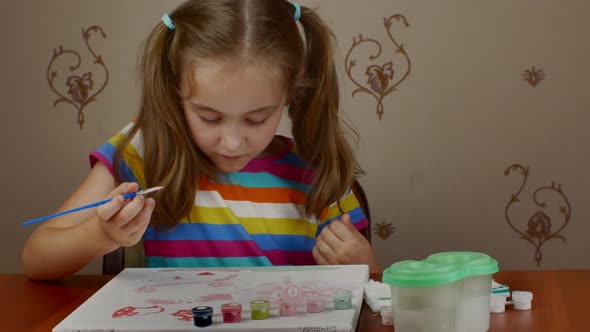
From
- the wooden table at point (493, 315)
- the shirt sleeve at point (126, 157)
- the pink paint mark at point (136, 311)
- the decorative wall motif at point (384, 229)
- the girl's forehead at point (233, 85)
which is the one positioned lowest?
the decorative wall motif at point (384, 229)

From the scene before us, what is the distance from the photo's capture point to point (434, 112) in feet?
6.07

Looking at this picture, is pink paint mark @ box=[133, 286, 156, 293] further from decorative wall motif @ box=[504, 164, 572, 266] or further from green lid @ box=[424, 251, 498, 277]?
decorative wall motif @ box=[504, 164, 572, 266]

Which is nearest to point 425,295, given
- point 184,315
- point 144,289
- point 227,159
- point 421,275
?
point 421,275

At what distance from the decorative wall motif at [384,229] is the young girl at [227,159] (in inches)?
18.5

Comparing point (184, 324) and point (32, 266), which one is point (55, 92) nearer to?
point (32, 266)

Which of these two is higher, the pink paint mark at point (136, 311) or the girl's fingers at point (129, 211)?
the girl's fingers at point (129, 211)

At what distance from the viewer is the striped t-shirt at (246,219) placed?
1.34m

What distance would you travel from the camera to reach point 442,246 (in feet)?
6.22

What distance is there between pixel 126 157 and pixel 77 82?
0.64 m

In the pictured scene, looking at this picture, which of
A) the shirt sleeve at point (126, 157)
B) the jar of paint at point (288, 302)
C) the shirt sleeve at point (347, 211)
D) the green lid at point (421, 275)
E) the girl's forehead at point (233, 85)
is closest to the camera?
the green lid at point (421, 275)

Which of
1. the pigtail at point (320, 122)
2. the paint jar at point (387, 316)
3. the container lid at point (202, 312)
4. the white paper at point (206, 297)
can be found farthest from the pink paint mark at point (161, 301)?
Result: the pigtail at point (320, 122)

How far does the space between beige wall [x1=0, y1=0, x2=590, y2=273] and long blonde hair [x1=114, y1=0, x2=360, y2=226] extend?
0.50 m

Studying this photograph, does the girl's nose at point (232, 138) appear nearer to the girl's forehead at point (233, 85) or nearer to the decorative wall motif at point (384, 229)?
the girl's forehead at point (233, 85)

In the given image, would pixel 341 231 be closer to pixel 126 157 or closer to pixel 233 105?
pixel 233 105
